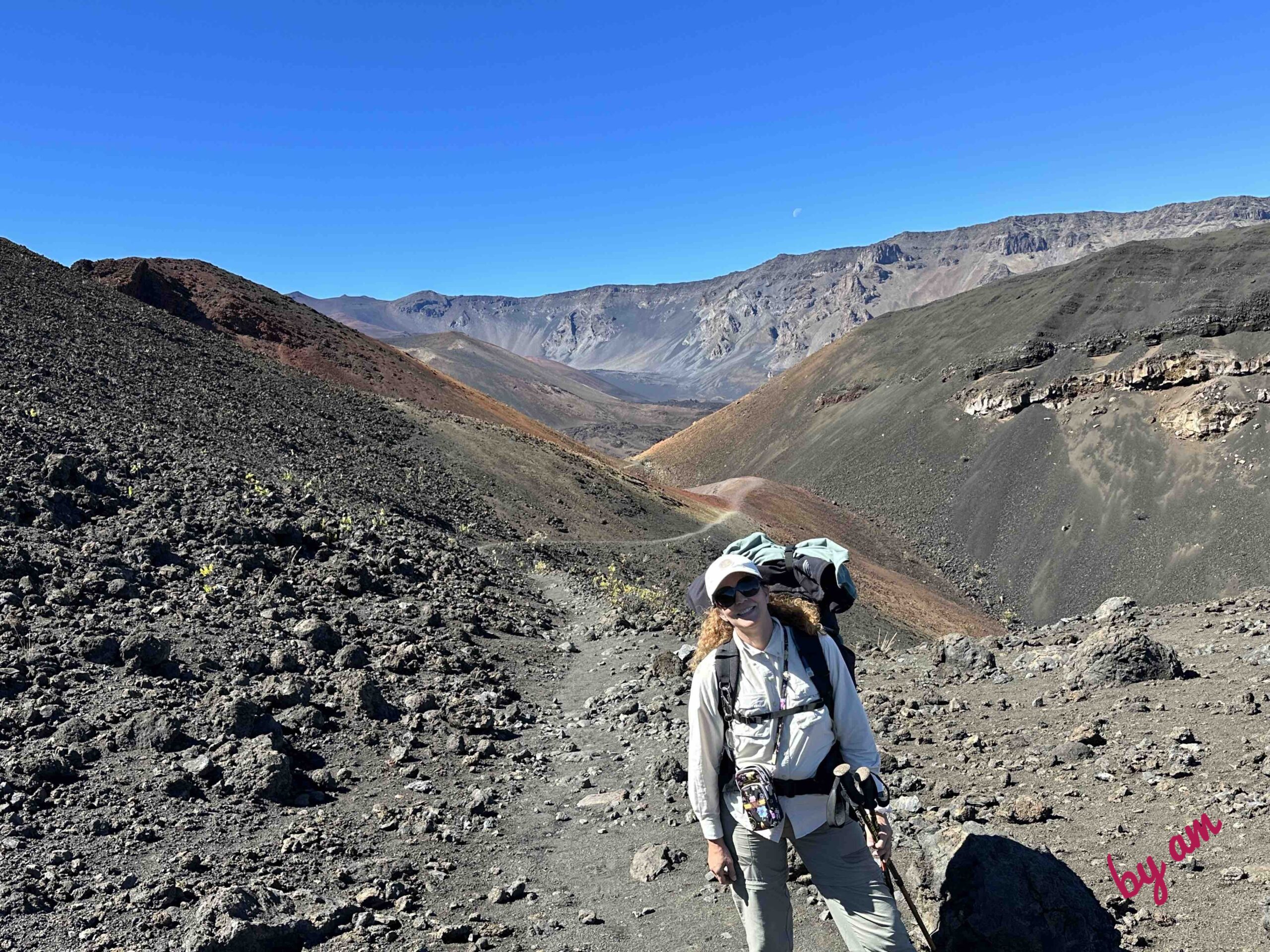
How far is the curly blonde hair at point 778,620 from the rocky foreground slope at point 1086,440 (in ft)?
119

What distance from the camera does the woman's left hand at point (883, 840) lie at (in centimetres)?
347

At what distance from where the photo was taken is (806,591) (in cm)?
389

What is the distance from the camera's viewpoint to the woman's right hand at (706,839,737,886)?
11.6 ft

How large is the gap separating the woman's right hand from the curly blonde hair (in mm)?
791

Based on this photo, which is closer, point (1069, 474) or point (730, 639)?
point (730, 639)

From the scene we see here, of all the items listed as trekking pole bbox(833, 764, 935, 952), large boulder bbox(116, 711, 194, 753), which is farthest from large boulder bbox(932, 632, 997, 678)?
large boulder bbox(116, 711, 194, 753)

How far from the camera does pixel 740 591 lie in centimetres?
346

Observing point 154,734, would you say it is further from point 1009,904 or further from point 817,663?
point 1009,904

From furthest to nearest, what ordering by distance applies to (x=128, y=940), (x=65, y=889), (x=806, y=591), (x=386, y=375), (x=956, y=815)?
1. (x=386, y=375)
2. (x=956, y=815)
3. (x=65, y=889)
4. (x=128, y=940)
5. (x=806, y=591)

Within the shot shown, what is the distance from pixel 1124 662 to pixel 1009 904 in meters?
5.58

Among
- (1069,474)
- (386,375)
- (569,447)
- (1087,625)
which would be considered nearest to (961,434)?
(1069,474)

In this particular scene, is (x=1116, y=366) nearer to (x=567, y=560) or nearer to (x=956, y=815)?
(x=567, y=560)

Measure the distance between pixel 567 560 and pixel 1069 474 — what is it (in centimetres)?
3120

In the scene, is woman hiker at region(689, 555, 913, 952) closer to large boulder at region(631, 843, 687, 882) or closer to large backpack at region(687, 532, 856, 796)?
large backpack at region(687, 532, 856, 796)
